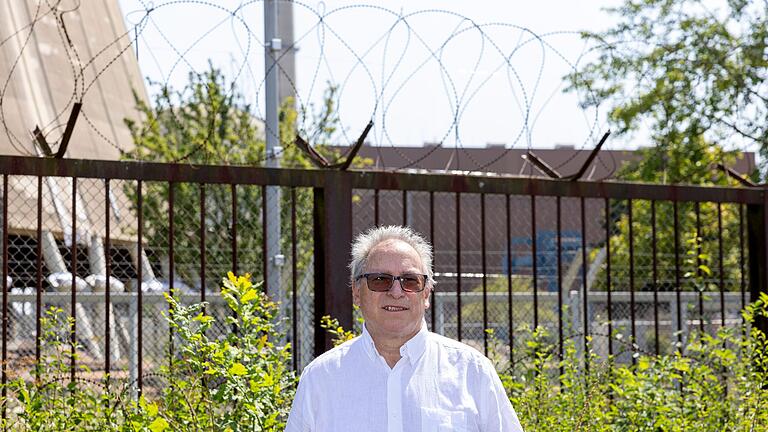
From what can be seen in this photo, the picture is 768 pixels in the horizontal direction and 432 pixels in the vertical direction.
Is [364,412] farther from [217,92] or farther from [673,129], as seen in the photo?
[673,129]

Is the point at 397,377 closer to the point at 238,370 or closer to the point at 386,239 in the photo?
the point at 386,239

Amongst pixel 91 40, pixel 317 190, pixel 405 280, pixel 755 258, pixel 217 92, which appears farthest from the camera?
pixel 91 40

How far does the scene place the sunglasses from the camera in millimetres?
3078

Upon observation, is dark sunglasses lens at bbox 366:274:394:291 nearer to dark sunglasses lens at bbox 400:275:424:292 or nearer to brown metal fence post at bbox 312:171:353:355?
dark sunglasses lens at bbox 400:275:424:292

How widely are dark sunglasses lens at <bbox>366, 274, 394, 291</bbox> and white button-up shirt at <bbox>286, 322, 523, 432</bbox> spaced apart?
0.14 m

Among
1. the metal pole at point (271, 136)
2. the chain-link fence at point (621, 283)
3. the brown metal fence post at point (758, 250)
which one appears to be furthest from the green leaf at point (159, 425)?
the metal pole at point (271, 136)

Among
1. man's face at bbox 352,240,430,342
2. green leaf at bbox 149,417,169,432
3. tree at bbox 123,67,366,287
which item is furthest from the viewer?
tree at bbox 123,67,366,287

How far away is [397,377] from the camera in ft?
9.68

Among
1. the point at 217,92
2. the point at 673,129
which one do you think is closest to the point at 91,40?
the point at 217,92

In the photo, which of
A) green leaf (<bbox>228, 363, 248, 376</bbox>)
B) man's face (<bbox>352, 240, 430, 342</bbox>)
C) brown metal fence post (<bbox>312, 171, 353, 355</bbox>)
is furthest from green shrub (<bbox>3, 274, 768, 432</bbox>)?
man's face (<bbox>352, 240, 430, 342</bbox>)

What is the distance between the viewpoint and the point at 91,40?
25031 millimetres

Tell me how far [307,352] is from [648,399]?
5.47m

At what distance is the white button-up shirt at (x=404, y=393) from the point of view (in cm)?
290

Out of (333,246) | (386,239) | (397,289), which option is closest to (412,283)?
(397,289)
